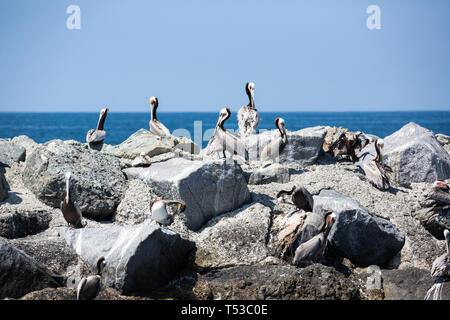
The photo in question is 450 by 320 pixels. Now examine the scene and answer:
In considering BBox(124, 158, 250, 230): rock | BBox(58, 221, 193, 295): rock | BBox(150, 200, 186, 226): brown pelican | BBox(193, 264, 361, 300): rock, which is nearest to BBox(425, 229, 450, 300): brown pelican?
BBox(193, 264, 361, 300): rock

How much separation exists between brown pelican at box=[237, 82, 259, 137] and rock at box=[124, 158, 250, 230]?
12.9 feet

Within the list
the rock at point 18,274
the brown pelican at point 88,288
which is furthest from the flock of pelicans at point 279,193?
the rock at point 18,274

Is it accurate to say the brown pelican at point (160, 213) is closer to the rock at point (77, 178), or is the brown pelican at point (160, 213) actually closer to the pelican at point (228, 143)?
the rock at point (77, 178)

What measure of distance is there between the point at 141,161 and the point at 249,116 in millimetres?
4143

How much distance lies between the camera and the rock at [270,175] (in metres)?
10.3

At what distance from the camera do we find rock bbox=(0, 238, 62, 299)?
686cm

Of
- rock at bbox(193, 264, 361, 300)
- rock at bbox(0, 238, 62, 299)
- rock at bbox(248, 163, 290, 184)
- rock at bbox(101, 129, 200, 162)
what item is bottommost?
rock at bbox(193, 264, 361, 300)

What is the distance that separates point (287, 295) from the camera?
711 centimetres

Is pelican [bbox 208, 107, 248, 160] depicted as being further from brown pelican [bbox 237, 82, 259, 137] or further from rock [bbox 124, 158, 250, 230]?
brown pelican [bbox 237, 82, 259, 137]

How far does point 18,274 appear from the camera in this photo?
273 inches

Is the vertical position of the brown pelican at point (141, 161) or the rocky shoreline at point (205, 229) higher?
the brown pelican at point (141, 161)

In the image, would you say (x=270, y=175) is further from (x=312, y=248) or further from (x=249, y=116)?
(x=249, y=116)
